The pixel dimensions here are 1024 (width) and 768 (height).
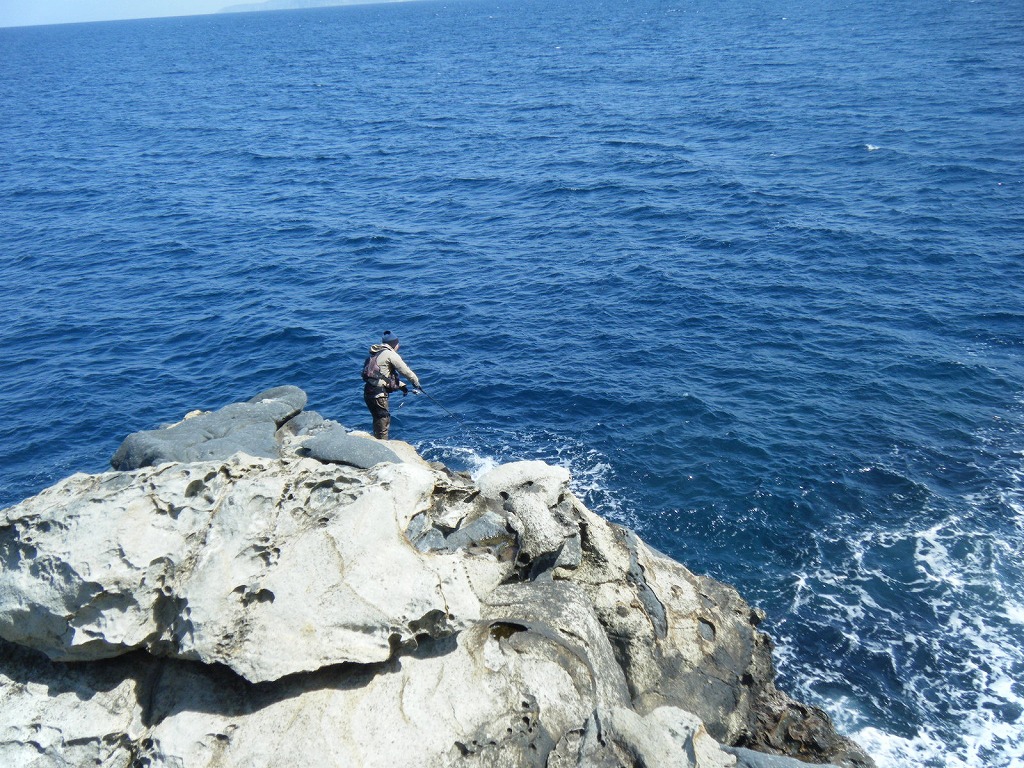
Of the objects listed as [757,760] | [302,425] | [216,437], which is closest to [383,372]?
[302,425]

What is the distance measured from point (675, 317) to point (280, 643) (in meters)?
33.1

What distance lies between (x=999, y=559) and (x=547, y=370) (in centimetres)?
2057

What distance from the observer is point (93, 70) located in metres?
180

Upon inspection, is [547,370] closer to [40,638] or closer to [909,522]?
[909,522]

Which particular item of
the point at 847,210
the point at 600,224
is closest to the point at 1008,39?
the point at 847,210

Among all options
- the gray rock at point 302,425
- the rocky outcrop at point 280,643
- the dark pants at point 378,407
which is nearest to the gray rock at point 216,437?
the gray rock at point 302,425

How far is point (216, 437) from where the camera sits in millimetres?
23141

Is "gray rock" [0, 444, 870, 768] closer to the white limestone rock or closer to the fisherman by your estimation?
the white limestone rock

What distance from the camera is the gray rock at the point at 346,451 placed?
1981 cm

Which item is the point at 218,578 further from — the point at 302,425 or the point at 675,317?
the point at 675,317

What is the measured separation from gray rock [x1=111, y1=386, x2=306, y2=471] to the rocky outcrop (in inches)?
173

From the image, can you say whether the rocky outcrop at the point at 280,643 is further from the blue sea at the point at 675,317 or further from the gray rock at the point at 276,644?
the blue sea at the point at 675,317

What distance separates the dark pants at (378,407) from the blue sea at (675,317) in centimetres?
614

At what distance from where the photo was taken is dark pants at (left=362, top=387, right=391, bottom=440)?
26.0 metres
